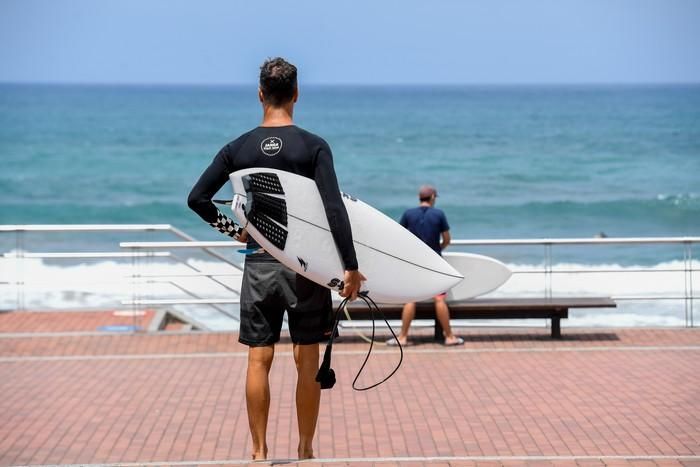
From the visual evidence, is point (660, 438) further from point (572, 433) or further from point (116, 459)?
point (116, 459)

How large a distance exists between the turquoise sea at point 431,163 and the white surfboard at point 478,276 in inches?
833

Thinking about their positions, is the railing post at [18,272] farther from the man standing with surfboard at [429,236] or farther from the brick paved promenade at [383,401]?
the man standing with surfboard at [429,236]

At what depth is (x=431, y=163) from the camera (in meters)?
57.8

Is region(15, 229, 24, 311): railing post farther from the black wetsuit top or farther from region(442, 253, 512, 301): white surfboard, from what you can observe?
the black wetsuit top

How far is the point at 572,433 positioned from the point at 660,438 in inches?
21.7

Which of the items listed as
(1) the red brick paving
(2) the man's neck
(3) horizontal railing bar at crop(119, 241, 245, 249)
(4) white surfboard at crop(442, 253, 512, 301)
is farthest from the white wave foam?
(2) the man's neck

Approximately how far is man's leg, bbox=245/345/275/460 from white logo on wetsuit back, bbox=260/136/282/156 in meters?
0.94

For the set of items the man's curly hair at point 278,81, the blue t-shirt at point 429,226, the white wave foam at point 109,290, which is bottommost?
the white wave foam at point 109,290

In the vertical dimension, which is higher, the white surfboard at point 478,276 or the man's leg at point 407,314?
the white surfboard at point 478,276

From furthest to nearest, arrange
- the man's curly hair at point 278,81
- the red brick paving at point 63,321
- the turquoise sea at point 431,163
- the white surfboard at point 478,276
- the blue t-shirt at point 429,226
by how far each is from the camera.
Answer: the turquoise sea at point 431,163, the red brick paving at point 63,321, the white surfboard at point 478,276, the blue t-shirt at point 429,226, the man's curly hair at point 278,81

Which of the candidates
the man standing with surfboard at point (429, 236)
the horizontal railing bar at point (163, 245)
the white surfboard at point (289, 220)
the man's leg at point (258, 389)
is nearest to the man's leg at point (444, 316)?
the man standing with surfboard at point (429, 236)

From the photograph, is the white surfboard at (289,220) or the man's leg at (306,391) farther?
the man's leg at (306,391)

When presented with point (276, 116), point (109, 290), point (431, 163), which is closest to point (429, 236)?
point (276, 116)

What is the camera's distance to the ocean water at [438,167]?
125ft
